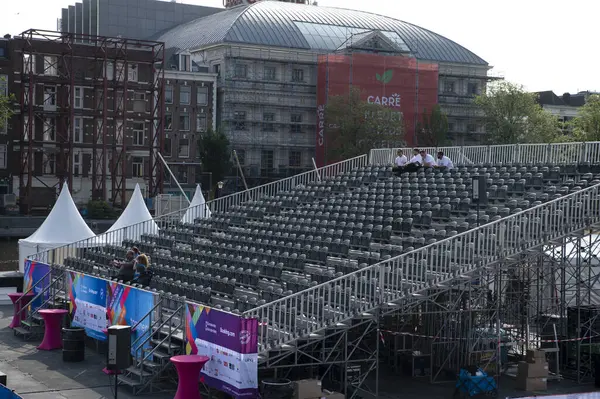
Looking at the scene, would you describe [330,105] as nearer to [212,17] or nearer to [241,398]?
[212,17]

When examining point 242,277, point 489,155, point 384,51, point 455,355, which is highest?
point 384,51

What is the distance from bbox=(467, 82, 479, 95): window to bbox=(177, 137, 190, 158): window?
26.8 m

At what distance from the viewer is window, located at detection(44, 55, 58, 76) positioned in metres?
69.2

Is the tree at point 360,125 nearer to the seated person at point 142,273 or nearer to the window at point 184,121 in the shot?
the window at point 184,121

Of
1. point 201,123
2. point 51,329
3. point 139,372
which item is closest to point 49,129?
point 201,123

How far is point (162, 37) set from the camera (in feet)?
317

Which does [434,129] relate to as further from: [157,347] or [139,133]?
[157,347]

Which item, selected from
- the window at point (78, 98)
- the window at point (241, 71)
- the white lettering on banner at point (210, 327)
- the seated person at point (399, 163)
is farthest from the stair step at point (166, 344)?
the window at point (241, 71)

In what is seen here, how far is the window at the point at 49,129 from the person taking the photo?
232ft

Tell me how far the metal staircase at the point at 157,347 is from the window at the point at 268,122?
60642 millimetres

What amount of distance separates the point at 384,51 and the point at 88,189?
2826cm

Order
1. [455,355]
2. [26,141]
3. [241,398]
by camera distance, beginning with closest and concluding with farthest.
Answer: [241,398] → [455,355] → [26,141]

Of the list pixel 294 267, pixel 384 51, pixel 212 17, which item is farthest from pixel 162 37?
pixel 294 267

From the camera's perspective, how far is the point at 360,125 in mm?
75000
